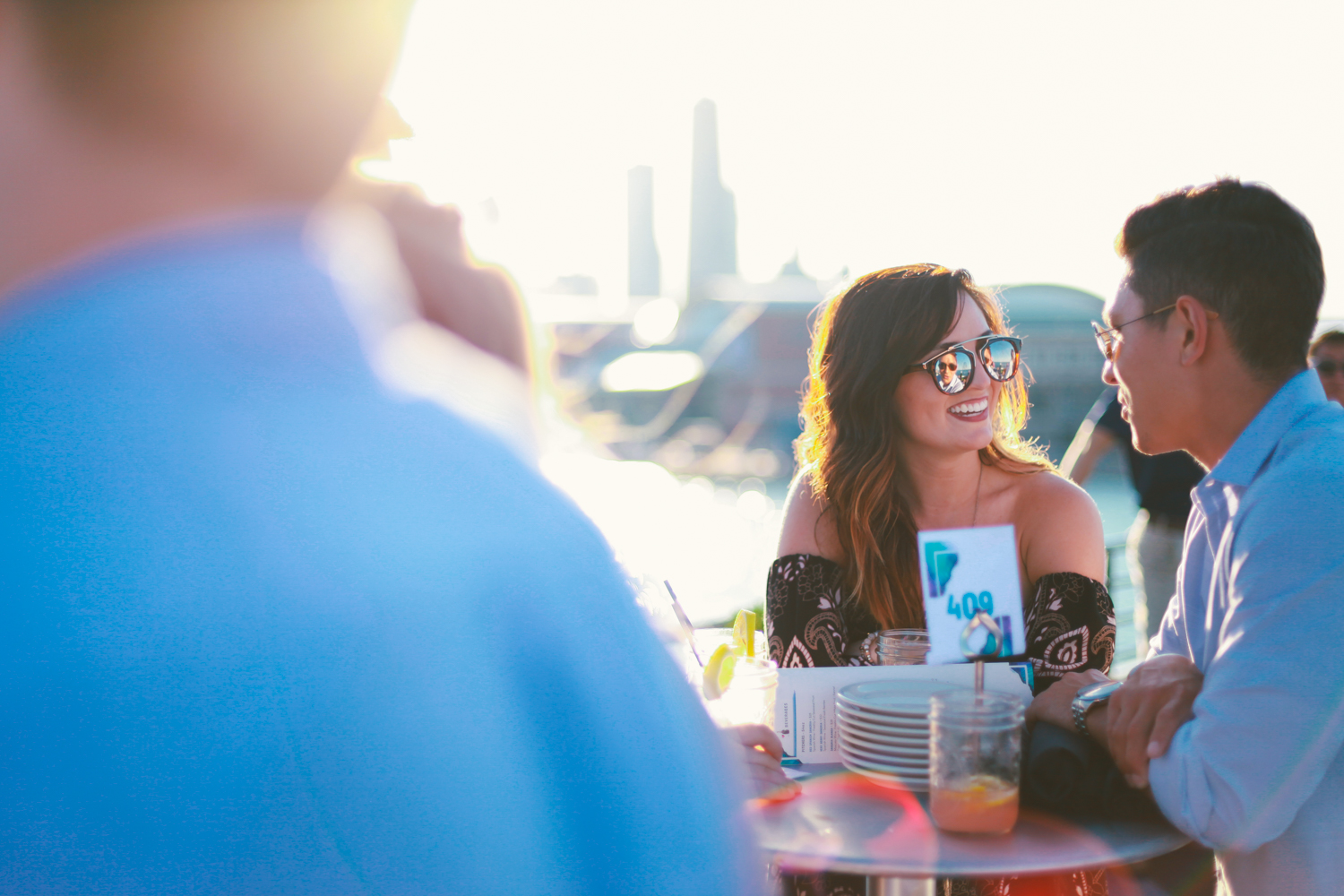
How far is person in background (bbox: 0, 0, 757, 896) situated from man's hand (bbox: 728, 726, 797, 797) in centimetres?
133

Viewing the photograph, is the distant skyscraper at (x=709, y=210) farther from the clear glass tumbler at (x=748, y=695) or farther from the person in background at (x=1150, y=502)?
the clear glass tumbler at (x=748, y=695)

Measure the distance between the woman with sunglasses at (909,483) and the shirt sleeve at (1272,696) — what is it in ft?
2.69

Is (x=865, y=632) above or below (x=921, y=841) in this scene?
below

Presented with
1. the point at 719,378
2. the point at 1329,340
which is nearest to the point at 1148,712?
the point at 1329,340

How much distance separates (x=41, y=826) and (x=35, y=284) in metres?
0.24

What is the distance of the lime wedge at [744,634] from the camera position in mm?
2050

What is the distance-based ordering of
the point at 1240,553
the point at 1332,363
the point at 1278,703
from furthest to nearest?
the point at 1332,363, the point at 1240,553, the point at 1278,703

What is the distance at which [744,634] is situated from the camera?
2064 millimetres

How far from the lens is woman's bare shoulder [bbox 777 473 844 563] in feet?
8.86

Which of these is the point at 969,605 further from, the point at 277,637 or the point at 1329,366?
the point at 1329,366

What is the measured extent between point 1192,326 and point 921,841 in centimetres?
118

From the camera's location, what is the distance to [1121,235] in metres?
2.08

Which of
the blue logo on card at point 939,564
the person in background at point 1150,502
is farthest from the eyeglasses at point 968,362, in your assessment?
the person in background at point 1150,502

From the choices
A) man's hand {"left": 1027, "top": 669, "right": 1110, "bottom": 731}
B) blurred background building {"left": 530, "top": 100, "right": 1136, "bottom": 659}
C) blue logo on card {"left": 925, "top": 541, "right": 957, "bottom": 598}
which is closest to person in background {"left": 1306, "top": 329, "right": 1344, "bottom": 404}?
blue logo on card {"left": 925, "top": 541, "right": 957, "bottom": 598}
